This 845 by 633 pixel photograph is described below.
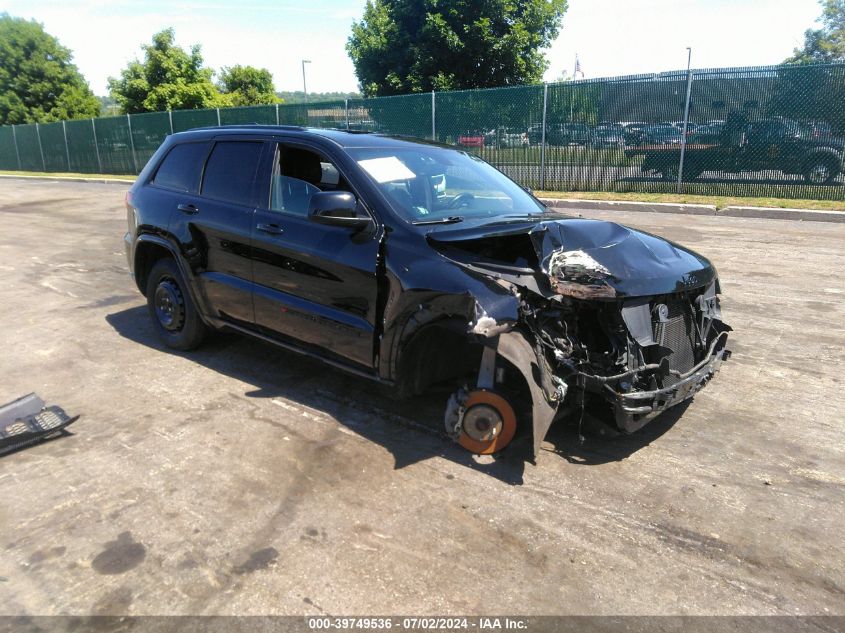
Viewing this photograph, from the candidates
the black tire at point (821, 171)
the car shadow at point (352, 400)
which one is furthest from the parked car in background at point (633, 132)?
the car shadow at point (352, 400)

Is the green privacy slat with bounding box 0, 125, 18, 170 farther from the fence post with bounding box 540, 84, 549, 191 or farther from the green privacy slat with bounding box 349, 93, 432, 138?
the fence post with bounding box 540, 84, 549, 191

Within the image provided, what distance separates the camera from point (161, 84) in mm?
33250

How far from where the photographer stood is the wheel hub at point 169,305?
5.39 metres

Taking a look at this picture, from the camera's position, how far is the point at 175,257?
5219mm

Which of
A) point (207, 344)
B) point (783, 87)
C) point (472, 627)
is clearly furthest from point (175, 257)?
point (783, 87)

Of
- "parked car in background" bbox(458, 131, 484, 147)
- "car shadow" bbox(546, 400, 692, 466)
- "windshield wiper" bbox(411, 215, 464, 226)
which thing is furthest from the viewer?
"parked car in background" bbox(458, 131, 484, 147)

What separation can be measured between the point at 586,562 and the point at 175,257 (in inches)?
157

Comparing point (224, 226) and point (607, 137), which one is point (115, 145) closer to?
point (607, 137)

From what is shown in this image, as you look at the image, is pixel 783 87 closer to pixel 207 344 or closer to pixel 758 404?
pixel 758 404

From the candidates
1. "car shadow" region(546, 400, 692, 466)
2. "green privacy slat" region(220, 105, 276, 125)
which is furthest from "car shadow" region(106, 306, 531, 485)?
"green privacy slat" region(220, 105, 276, 125)

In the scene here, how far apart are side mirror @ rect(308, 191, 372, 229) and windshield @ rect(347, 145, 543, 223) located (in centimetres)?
25

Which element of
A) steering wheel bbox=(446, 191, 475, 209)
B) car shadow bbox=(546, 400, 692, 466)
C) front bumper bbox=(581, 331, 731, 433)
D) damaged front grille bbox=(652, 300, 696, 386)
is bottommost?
car shadow bbox=(546, 400, 692, 466)

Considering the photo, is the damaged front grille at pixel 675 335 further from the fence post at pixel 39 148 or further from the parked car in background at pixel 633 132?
the fence post at pixel 39 148

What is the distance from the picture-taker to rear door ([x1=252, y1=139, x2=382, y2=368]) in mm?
3896
